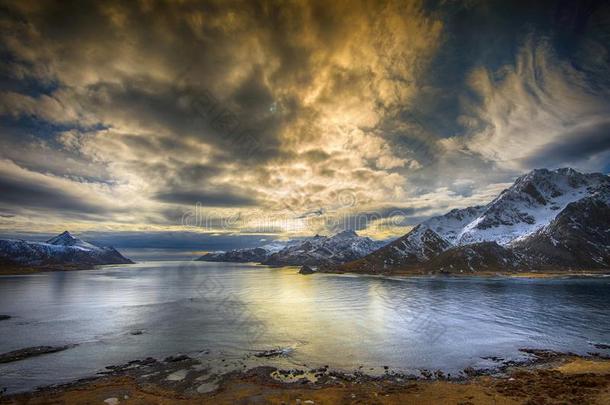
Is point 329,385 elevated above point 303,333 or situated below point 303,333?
above

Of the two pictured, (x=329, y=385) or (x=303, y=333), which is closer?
(x=329, y=385)

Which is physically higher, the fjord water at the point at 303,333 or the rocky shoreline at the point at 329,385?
the rocky shoreline at the point at 329,385

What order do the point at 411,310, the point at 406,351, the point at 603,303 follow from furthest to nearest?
1. the point at 603,303
2. the point at 411,310
3. the point at 406,351

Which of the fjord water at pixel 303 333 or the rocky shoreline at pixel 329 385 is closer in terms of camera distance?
the rocky shoreline at pixel 329 385

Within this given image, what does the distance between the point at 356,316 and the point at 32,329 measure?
7314 centimetres

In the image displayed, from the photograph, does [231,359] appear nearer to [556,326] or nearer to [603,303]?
[556,326]

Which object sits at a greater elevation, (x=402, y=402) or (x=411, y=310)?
(x=402, y=402)

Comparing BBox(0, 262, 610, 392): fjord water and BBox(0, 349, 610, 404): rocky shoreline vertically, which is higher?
BBox(0, 349, 610, 404): rocky shoreline

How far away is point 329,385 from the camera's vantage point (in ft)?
106

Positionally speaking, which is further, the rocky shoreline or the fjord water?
the fjord water

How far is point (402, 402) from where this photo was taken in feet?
91.4

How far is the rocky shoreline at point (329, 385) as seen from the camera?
93.7 ft

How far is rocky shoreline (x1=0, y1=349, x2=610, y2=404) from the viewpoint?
28547 mm

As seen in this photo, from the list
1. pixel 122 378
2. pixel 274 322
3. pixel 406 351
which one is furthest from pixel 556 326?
pixel 122 378
